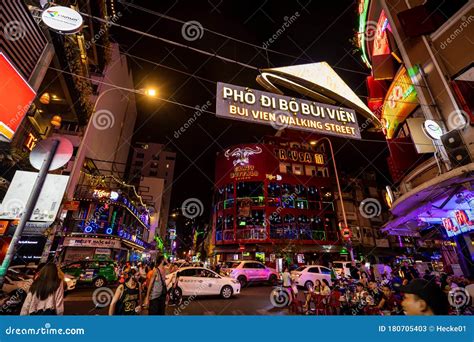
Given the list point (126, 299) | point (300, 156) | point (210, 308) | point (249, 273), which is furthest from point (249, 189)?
point (126, 299)

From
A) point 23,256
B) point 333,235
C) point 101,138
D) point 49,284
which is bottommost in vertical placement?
point 49,284

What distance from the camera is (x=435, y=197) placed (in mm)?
7656

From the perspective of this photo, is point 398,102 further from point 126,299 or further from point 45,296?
point 45,296

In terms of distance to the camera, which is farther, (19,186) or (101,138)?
(101,138)

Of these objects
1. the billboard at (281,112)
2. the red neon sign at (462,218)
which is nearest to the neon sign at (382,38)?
the red neon sign at (462,218)

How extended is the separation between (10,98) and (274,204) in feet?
104

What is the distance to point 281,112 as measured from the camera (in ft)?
17.7

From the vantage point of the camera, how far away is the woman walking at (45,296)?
3355 mm

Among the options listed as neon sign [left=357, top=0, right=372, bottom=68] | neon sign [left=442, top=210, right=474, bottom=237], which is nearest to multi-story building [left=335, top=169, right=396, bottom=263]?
neon sign [left=442, top=210, right=474, bottom=237]

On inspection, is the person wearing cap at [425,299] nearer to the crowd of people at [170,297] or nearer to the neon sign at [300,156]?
the crowd of people at [170,297]

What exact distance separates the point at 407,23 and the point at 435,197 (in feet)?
23.3

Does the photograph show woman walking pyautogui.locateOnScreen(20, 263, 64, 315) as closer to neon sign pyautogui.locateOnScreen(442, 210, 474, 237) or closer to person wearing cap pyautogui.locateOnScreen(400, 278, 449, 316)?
person wearing cap pyautogui.locateOnScreen(400, 278, 449, 316)
